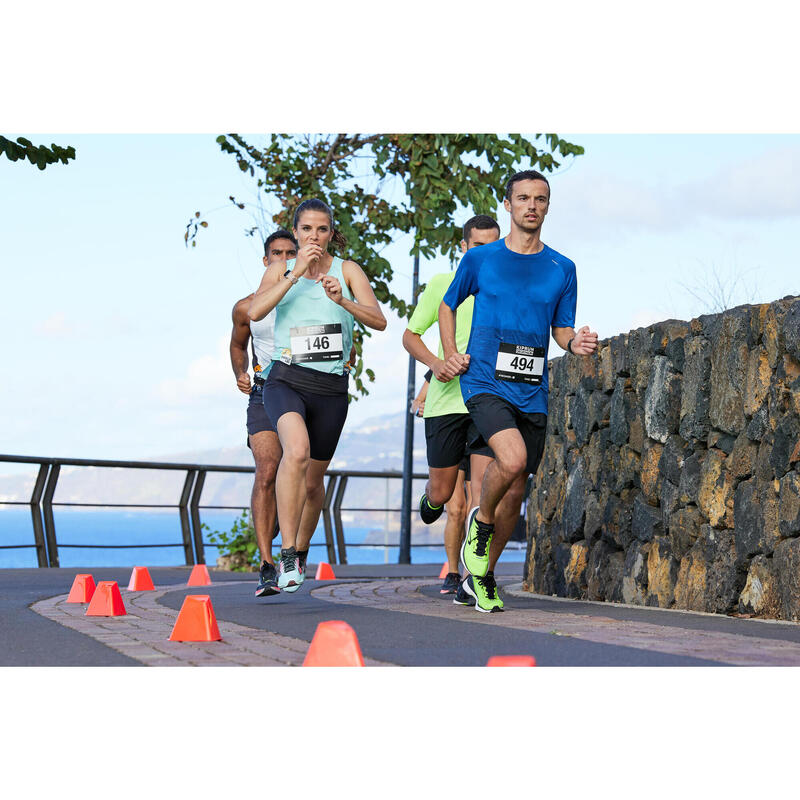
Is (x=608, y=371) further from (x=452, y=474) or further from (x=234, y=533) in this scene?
(x=234, y=533)

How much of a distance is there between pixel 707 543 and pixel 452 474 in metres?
1.61

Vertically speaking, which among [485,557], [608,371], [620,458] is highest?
[608,371]

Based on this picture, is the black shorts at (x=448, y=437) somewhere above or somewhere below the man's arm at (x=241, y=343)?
below

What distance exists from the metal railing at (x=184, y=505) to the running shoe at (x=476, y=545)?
7640mm

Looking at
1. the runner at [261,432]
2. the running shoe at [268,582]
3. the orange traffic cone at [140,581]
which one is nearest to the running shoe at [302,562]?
the running shoe at [268,582]

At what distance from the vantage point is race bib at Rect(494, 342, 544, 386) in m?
6.41

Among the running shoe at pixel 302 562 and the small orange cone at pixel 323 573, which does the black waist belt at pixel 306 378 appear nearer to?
the running shoe at pixel 302 562

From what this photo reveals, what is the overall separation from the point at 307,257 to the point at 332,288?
235mm

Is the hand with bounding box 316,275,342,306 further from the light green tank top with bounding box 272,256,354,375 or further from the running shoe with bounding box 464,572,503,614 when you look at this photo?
the running shoe with bounding box 464,572,503,614

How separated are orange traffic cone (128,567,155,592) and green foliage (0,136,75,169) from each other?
3.72 metres

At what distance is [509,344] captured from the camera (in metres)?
6.43

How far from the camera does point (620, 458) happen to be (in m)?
7.98

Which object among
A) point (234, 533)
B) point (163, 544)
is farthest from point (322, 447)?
point (163, 544)

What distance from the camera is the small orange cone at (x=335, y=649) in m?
3.98
